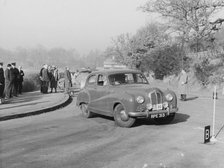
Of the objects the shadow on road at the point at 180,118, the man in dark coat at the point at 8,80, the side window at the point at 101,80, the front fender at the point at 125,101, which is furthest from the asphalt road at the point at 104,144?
the man in dark coat at the point at 8,80

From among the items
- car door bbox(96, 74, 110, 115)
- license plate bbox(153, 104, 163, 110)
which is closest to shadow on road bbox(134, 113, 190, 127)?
license plate bbox(153, 104, 163, 110)

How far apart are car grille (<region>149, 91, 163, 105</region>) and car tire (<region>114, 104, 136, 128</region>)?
0.75 m

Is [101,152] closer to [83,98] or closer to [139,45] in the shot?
[83,98]

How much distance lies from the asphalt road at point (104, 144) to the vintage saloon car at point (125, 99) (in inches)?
14.9

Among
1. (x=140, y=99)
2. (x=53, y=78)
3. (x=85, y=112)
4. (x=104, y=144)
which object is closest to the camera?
(x=104, y=144)

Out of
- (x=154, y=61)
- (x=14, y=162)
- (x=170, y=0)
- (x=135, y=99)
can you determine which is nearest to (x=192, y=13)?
(x=170, y=0)

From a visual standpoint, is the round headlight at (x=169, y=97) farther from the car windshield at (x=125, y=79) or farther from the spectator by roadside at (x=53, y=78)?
the spectator by roadside at (x=53, y=78)

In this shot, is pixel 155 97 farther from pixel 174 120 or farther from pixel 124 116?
pixel 174 120

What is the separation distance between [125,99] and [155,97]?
84 cm

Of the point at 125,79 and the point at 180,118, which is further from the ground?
the point at 125,79

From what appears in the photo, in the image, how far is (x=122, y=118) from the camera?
9.78 meters

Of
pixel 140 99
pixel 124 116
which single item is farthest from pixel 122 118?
pixel 140 99

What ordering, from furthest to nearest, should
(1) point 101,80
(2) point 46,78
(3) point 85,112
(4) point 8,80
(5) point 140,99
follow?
(2) point 46,78
(4) point 8,80
(3) point 85,112
(1) point 101,80
(5) point 140,99

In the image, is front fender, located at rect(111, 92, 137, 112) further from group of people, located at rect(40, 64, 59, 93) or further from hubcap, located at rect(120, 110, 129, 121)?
group of people, located at rect(40, 64, 59, 93)
